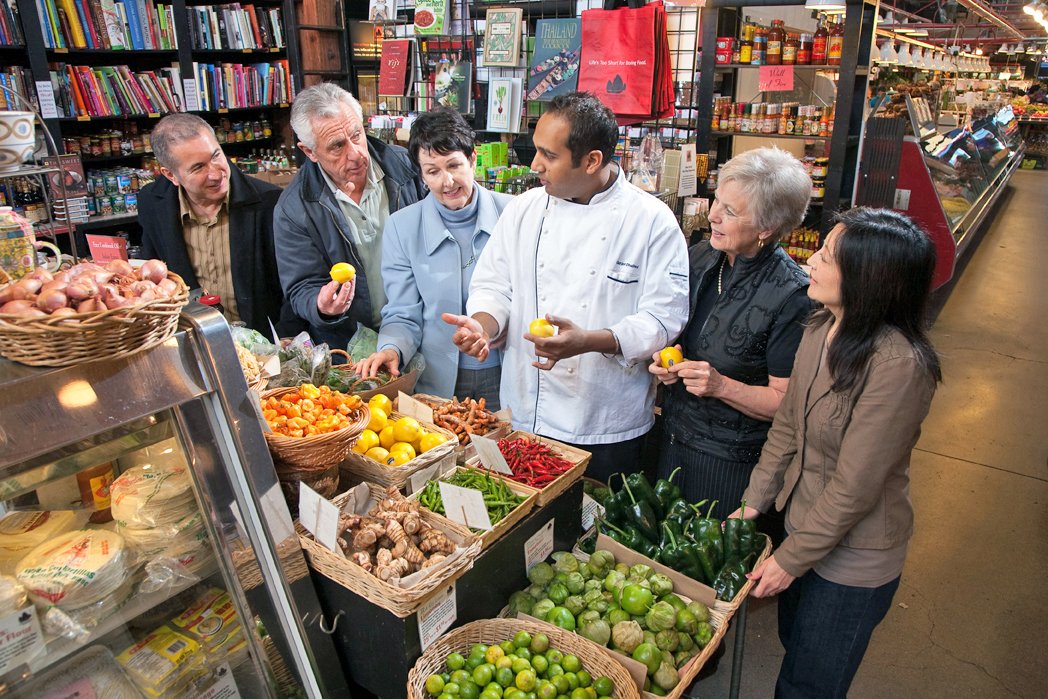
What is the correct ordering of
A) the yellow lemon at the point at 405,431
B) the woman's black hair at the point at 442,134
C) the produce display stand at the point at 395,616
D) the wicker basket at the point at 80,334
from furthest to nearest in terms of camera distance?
the woman's black hair at the point at 442,134, the yellow lemon at the point at 405,431, the produce display stand at the point at 395,616, the wicker basket at the point at 80,334

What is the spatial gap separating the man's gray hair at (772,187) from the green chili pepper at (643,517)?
927 millimetres

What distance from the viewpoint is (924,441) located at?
15.3ft

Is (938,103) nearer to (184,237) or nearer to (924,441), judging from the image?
(924,441)

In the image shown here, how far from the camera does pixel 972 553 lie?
3535 millimetres

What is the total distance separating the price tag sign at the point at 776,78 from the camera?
5.21 meters

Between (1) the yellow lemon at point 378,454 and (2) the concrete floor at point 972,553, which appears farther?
(2) the concrete floor at point 972,553

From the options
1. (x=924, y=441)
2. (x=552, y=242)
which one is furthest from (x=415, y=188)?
(x=924, y=441)

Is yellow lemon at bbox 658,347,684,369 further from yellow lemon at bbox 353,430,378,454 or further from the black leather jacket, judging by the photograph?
yellow lemon at bbox 353,430,378,454

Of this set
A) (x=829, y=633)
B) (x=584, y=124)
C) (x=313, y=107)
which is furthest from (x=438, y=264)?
(x=829, y=633)

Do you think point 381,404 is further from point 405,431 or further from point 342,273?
point 342,273

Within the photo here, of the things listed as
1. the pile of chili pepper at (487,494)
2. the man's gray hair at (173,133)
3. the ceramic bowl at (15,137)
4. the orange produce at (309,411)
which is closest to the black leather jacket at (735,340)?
the pile of chili pepper at (487,494)

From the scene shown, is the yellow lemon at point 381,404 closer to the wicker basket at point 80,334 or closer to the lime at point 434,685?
the lime at point 434,685

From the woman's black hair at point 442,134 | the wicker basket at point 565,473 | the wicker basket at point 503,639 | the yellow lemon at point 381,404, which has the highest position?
the woman's black hair at point 442,134

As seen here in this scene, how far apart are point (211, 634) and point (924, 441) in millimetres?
4645
